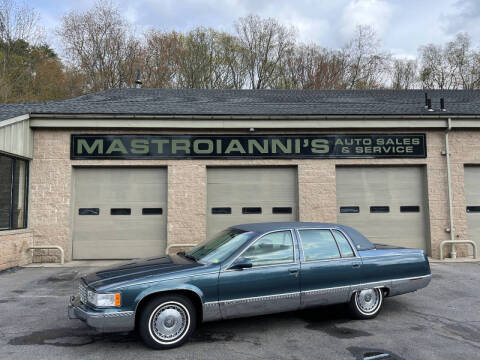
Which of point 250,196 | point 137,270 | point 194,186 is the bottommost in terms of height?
point 137,270

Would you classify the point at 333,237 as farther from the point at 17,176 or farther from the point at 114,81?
the point at 114,81

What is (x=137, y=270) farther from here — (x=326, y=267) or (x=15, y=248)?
(x=15, y=248)

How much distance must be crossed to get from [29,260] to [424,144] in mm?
12074

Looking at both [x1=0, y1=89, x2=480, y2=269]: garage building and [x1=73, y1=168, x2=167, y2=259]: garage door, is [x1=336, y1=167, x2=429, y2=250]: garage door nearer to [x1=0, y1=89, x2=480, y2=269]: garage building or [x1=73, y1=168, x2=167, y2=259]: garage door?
[x1=0, y1=89, x2=480, y2=269]: garage building

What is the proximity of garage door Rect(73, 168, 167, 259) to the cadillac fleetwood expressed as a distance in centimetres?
546

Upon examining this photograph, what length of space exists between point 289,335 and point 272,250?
3.60 feet

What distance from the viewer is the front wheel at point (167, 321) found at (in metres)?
4.05

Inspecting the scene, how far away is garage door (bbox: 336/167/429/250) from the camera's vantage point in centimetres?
1077

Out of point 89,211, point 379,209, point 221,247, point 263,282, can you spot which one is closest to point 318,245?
point 263,282

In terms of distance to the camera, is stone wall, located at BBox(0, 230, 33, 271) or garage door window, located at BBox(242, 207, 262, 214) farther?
garage door window, located at BBox(242, 207, 262, 214)

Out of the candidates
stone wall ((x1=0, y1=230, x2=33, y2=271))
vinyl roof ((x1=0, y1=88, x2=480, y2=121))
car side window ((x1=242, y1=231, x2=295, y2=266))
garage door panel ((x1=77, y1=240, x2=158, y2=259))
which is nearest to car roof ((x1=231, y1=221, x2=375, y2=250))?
car side window ((x1=242, y1=231, x2=295, y2=266))

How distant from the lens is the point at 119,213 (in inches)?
413

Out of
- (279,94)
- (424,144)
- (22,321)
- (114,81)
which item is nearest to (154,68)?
(114,81)

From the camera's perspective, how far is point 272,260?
468 cm
